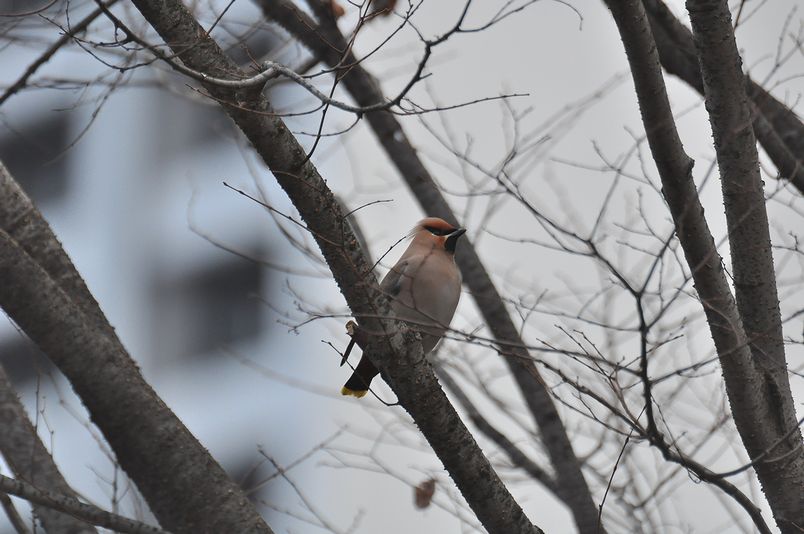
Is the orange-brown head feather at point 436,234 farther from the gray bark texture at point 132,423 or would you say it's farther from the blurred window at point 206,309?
the blurred window at point 206,309

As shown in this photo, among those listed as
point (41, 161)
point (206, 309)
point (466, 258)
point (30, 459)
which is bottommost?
point (30, 459)

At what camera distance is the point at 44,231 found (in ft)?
15.3

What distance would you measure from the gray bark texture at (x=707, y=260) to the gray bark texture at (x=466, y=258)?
1.42m

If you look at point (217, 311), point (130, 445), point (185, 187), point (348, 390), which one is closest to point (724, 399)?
point (348, 390)

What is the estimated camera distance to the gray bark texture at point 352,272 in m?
3.89

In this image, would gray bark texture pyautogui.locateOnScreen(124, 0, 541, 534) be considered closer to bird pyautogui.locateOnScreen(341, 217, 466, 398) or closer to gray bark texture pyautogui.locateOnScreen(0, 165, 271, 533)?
gray bark texture pyautogui.locateOnScreen(0, 165, 271, 533)

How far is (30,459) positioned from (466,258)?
290 centimetres

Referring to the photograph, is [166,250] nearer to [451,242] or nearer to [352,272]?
[451,242]

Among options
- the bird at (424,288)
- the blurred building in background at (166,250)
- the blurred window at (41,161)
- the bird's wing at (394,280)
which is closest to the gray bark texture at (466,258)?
the bird at (424,288)

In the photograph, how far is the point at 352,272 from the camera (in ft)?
13.3

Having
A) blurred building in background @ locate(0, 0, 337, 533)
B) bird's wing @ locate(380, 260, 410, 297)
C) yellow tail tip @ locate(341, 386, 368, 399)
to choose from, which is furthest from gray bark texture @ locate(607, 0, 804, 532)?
blurred building in background @ locate(0, 0, 337, 533)

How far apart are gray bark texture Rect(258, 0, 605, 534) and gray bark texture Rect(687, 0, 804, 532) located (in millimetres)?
1403

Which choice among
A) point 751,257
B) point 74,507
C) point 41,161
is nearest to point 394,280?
point 751,257

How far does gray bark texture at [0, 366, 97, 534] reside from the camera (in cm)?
425
